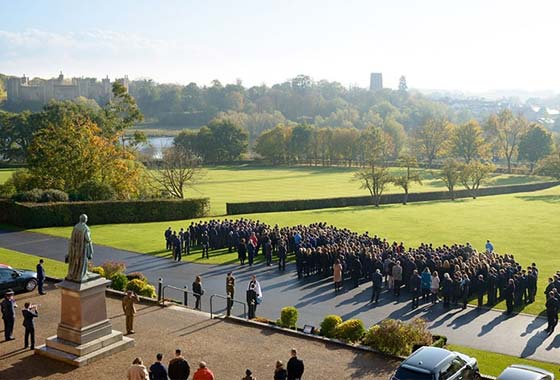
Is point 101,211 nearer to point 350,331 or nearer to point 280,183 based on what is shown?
point 350,331

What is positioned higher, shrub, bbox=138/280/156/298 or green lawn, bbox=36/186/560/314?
Answer: shrub, bbox=138/280/156/298

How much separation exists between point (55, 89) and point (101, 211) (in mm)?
140089

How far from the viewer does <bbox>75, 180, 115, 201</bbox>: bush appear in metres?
41.2

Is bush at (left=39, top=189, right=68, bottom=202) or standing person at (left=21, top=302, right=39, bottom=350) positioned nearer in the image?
standing person at (left=21, top=302, right=39, bottom=350)

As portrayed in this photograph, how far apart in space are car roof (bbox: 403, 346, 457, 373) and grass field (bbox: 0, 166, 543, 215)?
35540 millimetres

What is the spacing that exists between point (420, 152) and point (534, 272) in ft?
291

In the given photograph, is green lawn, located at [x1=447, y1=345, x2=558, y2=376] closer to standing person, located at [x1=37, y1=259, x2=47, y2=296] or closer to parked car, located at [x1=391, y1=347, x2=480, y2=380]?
parked car, located at [x1=391, y1=347, x2=480, y2=380]

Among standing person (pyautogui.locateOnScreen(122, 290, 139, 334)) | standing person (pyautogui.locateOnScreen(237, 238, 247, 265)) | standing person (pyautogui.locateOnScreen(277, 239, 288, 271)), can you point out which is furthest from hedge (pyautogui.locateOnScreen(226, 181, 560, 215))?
standing person (pyautogui.locateOnScreen(122, 290, 139, 334))

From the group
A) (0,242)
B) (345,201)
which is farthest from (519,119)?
(0,242)

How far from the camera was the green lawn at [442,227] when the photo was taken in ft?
102

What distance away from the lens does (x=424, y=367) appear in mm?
12258

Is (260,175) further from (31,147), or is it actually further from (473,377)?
(473,377)

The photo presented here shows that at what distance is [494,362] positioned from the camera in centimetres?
1595

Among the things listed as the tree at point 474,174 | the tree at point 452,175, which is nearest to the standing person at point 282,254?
the tree at point 452,175
